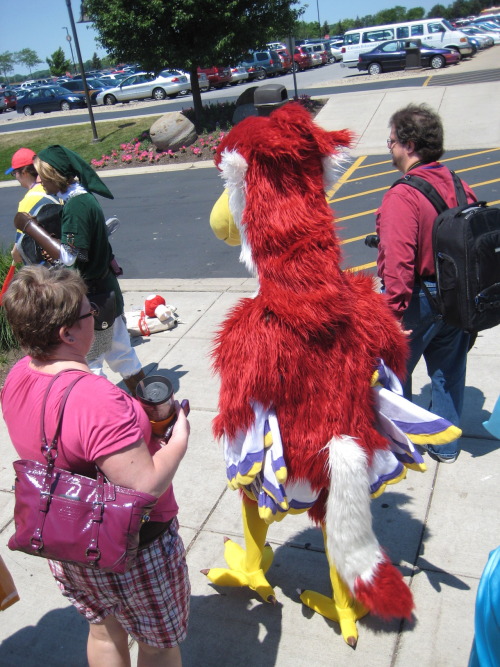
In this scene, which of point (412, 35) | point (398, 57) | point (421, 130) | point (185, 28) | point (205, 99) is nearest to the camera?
point (421, 130)

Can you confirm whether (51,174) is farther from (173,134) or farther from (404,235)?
(173,134)

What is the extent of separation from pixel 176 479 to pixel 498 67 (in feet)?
73.6

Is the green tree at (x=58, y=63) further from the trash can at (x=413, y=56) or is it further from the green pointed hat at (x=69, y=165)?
the green pointed hat at (x=69, y=165)

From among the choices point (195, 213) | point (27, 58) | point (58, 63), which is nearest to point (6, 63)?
point (27, 58)

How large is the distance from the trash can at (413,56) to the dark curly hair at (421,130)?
24.1 meters

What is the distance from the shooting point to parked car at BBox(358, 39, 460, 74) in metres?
24.3

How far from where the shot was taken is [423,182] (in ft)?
9.85

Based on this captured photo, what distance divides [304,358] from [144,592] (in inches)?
35.7

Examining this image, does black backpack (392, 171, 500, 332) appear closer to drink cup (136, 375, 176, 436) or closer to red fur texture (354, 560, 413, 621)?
red fur texture (354, 560, 413, 621)

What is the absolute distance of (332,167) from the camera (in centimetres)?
213

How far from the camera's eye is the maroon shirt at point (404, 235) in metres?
2.96

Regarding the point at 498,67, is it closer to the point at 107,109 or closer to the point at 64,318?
the point at 107,109

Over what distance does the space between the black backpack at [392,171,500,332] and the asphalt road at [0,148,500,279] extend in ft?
9.72

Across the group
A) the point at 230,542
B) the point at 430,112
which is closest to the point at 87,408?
the point at 230,542
